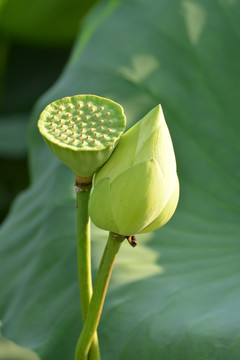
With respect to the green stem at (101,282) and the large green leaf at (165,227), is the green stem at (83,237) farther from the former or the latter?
the large green leaf at (165,227)

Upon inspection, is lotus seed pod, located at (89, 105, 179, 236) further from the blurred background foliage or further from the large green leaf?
the blurred background foliage

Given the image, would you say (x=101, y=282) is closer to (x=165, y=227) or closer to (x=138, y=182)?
(x=138, y=182)

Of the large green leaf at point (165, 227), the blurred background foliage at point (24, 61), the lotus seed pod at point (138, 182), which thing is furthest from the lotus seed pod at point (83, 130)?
the blurred background foliage at point (24, 61)

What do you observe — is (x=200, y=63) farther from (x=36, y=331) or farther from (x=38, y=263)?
(x=36, y=331)

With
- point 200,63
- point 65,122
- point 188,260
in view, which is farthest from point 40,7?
point 65,122

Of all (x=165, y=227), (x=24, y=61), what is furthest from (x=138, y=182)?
(x=24, y=61)
